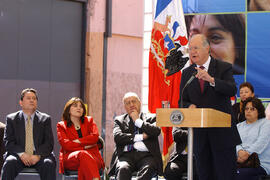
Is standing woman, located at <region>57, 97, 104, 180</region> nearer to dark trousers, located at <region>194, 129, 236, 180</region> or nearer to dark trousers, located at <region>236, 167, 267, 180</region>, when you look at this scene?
dark trousers, located at <region>236, 167, 267, 180</region>

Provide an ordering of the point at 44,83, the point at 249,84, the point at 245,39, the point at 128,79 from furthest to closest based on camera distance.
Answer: the point at 128,79 < the point at 44,83 < the point at 245,39 < the point at 249,84

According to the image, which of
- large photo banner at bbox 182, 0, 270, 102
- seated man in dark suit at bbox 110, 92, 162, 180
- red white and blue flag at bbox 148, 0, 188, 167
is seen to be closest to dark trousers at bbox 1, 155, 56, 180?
seated man in dark suit at bbox 110, 92, 162, 180

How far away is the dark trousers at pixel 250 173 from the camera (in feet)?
16.1

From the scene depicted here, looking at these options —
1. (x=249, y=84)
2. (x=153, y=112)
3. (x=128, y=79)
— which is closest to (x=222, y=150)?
(x=249, y=84)

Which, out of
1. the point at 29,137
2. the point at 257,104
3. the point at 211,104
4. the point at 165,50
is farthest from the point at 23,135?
the point at 257,104

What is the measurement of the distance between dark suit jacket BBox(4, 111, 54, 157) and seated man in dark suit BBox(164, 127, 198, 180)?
4.61ft

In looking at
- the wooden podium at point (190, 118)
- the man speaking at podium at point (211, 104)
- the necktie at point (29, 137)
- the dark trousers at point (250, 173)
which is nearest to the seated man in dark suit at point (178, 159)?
the dark trousers at point (250, 173)

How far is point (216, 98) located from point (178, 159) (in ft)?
5.83

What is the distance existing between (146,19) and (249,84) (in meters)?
2.19

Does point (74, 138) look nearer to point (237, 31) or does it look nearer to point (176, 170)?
point (176, 170)

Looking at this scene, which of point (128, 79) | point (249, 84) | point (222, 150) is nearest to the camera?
point (222, 150)

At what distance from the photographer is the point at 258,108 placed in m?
5.23

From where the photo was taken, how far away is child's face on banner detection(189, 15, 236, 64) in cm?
A: 605

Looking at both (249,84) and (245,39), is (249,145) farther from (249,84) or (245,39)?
(245,39)
